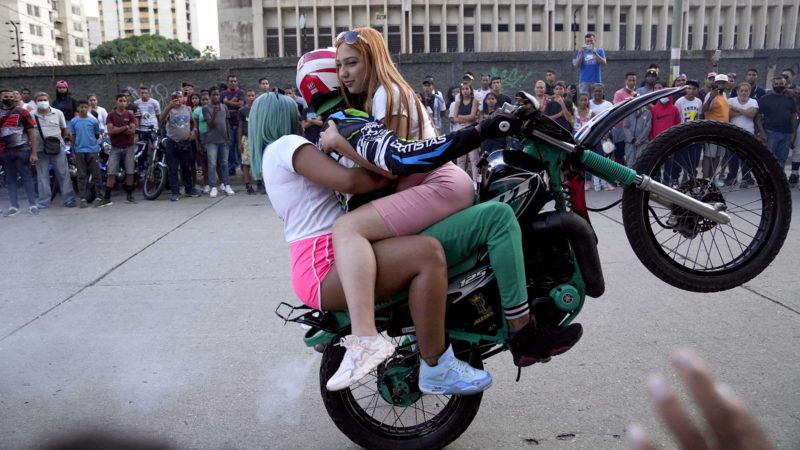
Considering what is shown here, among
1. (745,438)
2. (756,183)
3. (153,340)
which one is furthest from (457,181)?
(153,340)

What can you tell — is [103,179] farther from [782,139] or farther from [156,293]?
[782,139]

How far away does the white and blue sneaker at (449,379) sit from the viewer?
3053 millimetres

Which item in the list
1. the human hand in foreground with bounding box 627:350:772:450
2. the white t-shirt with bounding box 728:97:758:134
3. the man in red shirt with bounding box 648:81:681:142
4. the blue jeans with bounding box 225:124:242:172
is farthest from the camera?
the blue jeans with bounding box 225:124:242:172

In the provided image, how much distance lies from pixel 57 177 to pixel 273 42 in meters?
40.7

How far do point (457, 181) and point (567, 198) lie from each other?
1.67 ft

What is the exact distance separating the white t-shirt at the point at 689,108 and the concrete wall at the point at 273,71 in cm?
612

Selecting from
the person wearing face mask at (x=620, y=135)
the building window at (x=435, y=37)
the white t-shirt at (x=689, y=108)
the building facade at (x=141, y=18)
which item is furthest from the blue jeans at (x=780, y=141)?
the building facade at (x=141, y=18)

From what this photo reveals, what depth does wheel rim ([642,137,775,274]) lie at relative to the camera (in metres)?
3.42

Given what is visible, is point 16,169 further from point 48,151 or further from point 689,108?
point 689,108

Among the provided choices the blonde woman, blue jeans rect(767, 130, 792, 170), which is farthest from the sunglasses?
blue jeans rect(767, 130, 792, 170)

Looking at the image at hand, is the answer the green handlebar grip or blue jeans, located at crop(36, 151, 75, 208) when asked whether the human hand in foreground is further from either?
blue jeans, located at crop(36, 151, 75, 208)

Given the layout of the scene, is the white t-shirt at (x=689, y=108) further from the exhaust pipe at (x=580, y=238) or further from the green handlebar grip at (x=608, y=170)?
the exhaust pipe at (x=580, y=238)

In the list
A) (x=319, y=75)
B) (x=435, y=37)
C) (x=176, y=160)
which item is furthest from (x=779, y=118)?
(x=435, y=37)

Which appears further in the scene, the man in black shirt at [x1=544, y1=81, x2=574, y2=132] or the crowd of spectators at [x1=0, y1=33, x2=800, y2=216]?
the man in black shirt at [x1=544, y1=81, x2=574, y2=132]
